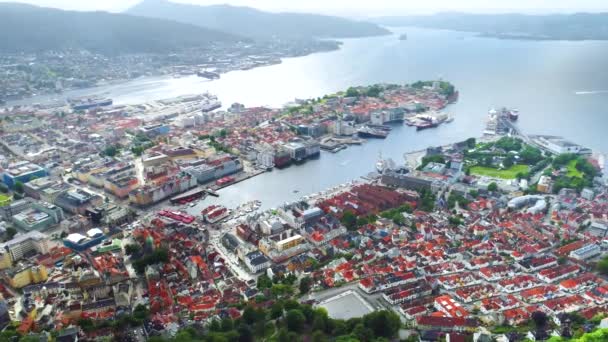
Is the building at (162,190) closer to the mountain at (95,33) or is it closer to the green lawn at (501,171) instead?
the green lawn at (501,171)

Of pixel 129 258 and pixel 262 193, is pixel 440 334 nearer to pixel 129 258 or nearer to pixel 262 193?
pixel 129 258

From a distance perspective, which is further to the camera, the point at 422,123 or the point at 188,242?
the point at 422,123

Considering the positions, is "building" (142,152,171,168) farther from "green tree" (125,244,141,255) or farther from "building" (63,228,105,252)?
"green tree" (125,244,141,255)

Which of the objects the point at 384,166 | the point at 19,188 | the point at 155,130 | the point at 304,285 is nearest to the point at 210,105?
the point at 155,130

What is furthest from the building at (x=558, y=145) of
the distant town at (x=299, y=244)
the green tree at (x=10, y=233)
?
the green tree at (x=10, y=233)

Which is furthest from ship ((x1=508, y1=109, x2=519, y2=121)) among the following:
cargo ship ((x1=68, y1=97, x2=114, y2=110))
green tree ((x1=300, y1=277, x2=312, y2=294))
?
cargo ship ((x1=68, y1=97, x2=114, y2=110))

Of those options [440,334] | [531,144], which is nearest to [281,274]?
[440,334]
